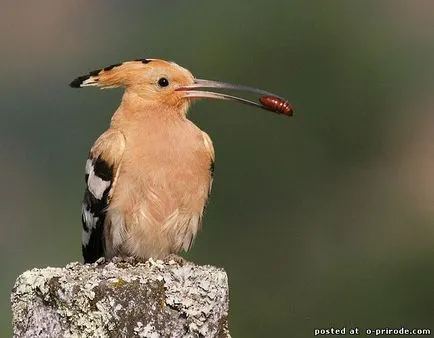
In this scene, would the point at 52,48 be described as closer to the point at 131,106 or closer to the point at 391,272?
the point at 391,272

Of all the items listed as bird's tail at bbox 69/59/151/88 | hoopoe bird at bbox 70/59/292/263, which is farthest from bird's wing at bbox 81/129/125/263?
bird's tail at bbox 69/59/151/88

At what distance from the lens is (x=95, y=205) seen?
3742mm

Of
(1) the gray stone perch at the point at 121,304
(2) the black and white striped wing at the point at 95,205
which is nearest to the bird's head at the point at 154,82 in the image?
(2) the black and white striped wing at the point at 95,205

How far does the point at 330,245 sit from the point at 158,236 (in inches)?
172

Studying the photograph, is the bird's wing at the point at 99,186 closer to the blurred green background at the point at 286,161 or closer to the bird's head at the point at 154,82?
the bird's head at the point at 154,82

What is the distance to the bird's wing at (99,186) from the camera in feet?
12.1

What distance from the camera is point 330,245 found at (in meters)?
7.95

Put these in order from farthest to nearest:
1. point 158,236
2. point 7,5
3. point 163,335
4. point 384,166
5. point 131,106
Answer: point 7,5 < point 384,166 < point 131,106 < point 158,236 < point 163,335

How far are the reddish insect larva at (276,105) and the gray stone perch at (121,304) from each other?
118 cm

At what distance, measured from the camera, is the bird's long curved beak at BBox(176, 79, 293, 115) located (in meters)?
3.74

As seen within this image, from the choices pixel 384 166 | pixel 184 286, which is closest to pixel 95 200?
pixel 184 286

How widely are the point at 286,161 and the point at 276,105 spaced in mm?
4501

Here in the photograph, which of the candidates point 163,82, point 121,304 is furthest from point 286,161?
point 121,304

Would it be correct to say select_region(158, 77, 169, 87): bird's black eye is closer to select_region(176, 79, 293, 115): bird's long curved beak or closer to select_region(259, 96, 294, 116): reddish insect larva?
select_region(176, 79, 293, 115): bird's long curved beak
